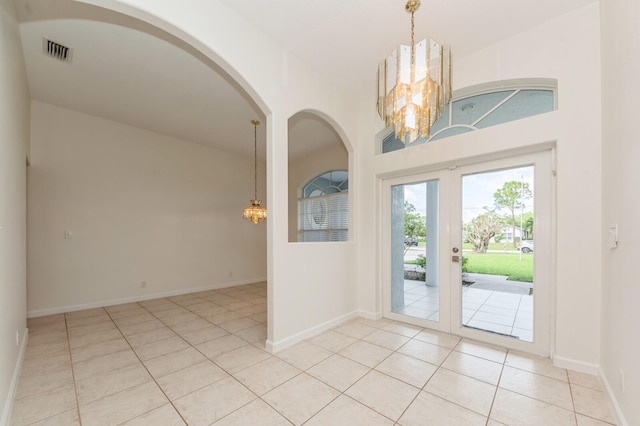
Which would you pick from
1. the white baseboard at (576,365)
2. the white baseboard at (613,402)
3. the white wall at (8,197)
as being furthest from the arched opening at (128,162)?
the white baseboard at (613,402)

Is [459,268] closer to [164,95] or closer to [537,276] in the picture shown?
[537,276]

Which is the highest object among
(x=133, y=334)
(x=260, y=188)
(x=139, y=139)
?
(x=139, y=139)

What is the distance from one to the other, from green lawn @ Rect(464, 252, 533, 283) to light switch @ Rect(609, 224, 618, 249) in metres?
0.86

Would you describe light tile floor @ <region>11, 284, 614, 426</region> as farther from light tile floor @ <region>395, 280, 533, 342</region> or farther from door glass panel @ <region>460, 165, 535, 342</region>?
door glass panel @ <region>460, 165, 535, 342</region>

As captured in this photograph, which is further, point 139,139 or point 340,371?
point 139,139

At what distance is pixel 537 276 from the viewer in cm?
277

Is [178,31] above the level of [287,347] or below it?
above

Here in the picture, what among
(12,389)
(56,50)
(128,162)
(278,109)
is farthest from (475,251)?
(128,162)

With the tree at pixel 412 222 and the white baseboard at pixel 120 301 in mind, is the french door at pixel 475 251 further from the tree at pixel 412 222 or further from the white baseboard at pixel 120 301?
the white baseboard at pixel 120 301

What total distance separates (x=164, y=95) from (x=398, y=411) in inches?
192

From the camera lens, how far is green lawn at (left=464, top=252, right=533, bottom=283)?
2.87 meters

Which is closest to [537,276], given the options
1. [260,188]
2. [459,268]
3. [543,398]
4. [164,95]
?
[459,268]

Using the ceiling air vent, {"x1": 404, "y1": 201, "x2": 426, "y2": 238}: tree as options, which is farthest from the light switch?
the ceiling air vent

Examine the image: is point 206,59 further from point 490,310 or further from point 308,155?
point 490,310
